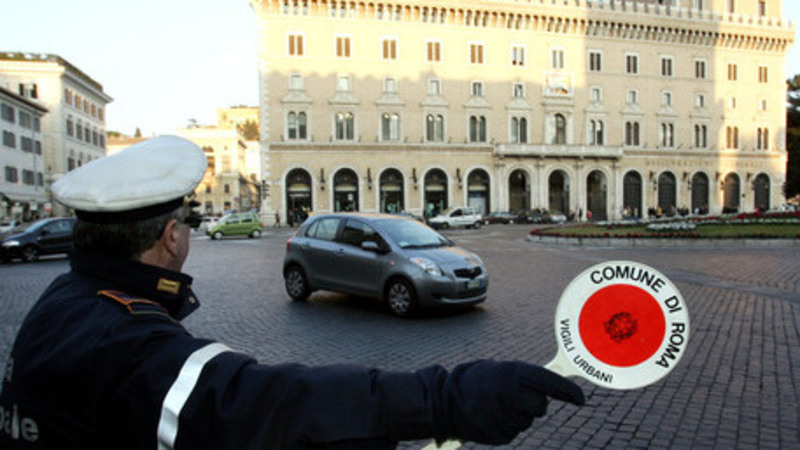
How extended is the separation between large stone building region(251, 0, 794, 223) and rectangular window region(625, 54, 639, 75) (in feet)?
0.70

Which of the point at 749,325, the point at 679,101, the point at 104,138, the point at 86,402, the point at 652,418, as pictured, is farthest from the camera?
the point at 104,138

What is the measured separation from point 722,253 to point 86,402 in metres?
20.2

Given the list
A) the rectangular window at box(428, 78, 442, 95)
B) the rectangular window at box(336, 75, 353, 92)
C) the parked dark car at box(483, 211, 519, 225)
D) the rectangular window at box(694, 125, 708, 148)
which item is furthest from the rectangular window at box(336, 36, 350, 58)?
the rectangular window at box(694, 125, 708, 148)

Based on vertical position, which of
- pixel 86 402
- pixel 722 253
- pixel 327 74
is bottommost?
pixel 722 253

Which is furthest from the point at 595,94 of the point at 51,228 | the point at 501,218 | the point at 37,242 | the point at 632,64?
the point at 37,242

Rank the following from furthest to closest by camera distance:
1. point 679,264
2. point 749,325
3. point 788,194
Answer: point 788,194
point 679,264
point 749,325

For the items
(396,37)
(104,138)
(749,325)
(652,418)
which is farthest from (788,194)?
(104,138)

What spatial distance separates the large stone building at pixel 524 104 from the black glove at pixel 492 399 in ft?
159

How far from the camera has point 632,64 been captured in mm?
56625

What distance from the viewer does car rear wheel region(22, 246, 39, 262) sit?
19.3 metres

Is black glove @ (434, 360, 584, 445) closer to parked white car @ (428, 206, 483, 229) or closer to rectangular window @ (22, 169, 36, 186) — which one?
parked white car @ (428, 206, 483, 229)

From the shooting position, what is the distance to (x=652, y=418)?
441 cm

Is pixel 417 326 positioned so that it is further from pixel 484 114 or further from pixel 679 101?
pixel 679 101

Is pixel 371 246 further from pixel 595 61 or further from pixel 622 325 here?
pixel 595 61
